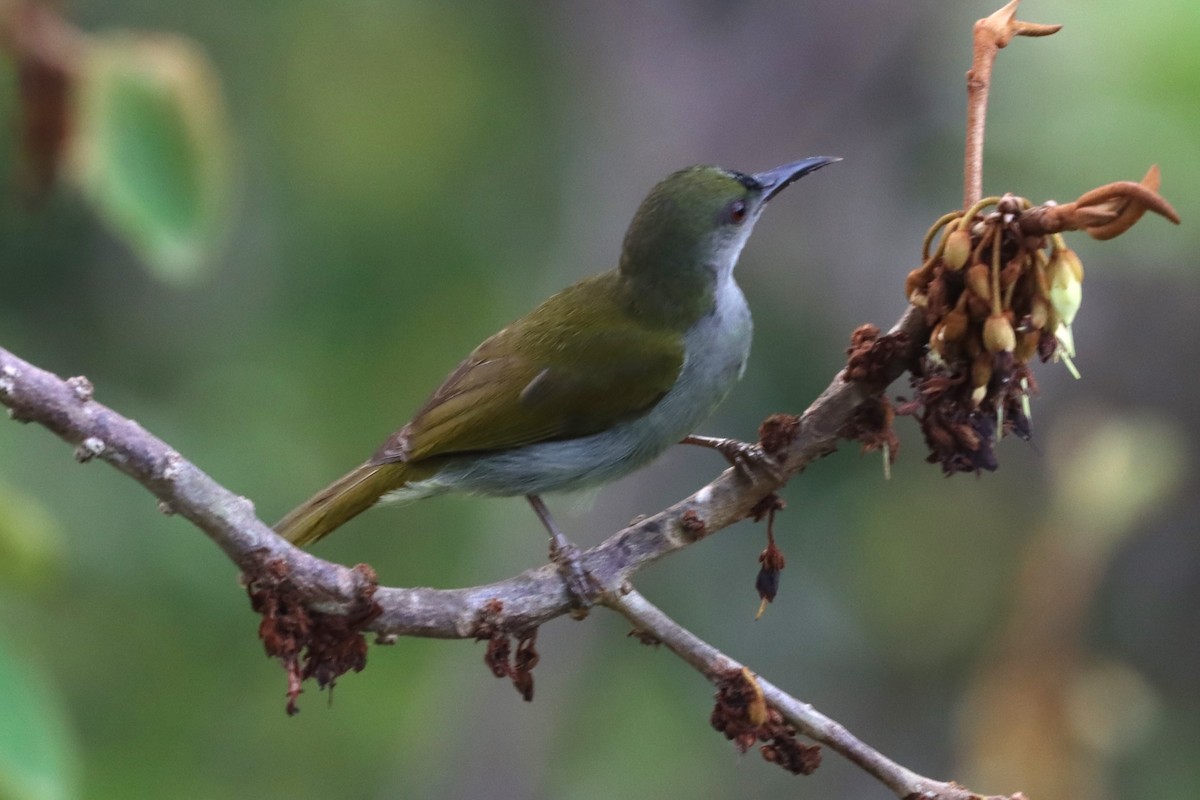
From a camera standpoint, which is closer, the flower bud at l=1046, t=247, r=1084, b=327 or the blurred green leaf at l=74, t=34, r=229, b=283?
the flower bud at l=1046, t=247, r=1084, b=327

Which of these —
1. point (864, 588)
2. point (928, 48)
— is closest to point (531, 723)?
point (864, 588)

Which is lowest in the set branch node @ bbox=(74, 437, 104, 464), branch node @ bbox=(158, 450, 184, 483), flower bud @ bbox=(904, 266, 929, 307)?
flower bud @ bbox=(904, 266, 929, 307)

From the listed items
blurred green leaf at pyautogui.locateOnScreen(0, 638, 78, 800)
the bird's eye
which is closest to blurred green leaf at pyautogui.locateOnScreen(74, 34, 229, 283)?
blurred green leaf at pyautogui.locateOnScreen(0, 638, 78, 800)

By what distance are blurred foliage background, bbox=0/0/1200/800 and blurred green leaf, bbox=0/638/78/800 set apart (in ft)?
6.69

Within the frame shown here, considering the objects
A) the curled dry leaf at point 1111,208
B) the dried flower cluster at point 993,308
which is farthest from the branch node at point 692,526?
the curled dry leaf at point 1111,208

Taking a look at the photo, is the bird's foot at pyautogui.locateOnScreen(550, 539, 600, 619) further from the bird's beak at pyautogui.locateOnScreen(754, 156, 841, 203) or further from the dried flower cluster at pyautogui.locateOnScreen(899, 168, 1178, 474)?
the bird's beak at pyautogui.locateOnScreen(754, 156, 841, 203)

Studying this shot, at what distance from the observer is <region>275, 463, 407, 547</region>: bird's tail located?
304cm

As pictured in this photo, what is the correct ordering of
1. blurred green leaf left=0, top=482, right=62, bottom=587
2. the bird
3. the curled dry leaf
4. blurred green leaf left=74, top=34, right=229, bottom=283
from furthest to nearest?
the bird, blurred green leaf left=74, top=34, right=229, bottom=283, blurred green leaf left=0, top=482, right=62, bottom=587, the curled dry leaf

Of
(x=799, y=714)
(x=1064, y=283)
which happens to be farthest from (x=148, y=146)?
(x=1064, y=283)

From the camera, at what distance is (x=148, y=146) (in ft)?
9.11

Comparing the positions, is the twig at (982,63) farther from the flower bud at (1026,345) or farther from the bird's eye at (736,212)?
the bird's eye at (736,212)

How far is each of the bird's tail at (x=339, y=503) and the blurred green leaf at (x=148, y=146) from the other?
61cm

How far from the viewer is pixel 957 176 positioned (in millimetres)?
5863

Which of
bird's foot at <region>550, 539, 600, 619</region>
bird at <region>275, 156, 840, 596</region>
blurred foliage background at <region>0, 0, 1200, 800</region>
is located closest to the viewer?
bird's foot at <region>550, 539, 600, 619</region>
